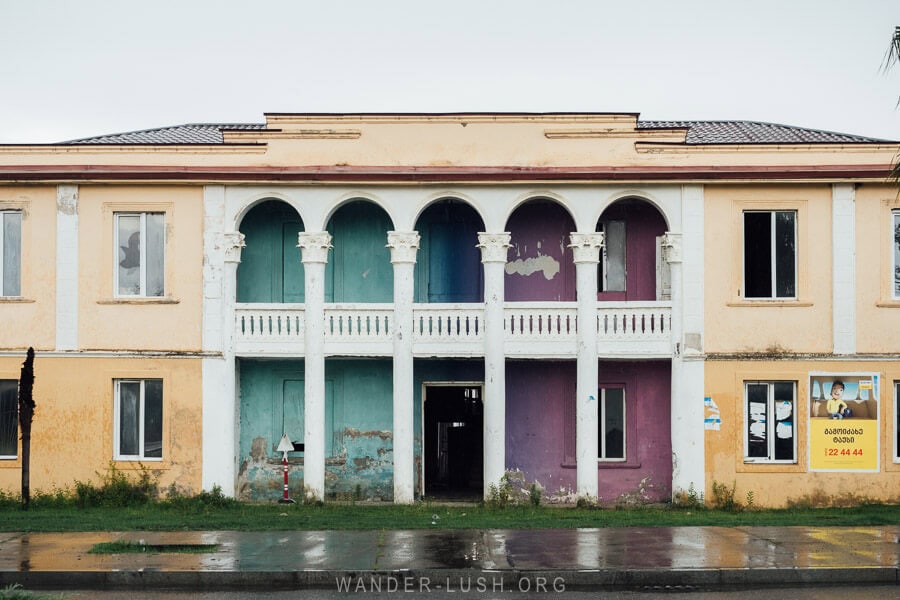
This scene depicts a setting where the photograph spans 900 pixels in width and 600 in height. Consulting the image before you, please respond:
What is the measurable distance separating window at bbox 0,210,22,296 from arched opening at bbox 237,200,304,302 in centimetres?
404

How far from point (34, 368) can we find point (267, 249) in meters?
4.81

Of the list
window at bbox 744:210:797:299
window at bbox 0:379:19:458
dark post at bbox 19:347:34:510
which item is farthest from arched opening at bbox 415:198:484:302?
window at bbox 0:379:19:458

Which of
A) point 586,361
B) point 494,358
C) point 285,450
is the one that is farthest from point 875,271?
point 285,450

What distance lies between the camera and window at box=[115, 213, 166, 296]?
68.2 ft

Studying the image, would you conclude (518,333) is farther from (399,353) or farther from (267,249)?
(267,249)

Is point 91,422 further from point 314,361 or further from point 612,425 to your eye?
point 612,425

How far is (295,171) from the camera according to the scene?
20.4 metres

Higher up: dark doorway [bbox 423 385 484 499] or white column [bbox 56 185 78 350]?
white column [bbox 56 185 78 350]

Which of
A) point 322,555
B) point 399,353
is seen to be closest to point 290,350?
point 399,353

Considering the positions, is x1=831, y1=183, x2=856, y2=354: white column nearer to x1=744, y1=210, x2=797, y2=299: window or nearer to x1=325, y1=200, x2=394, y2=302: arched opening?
x1=744, y1=210, x2=797, y2=299: window

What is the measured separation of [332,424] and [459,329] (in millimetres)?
3191

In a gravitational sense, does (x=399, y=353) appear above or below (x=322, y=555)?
above

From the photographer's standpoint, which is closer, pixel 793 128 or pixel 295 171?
pixel 295 171

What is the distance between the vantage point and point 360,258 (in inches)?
865
